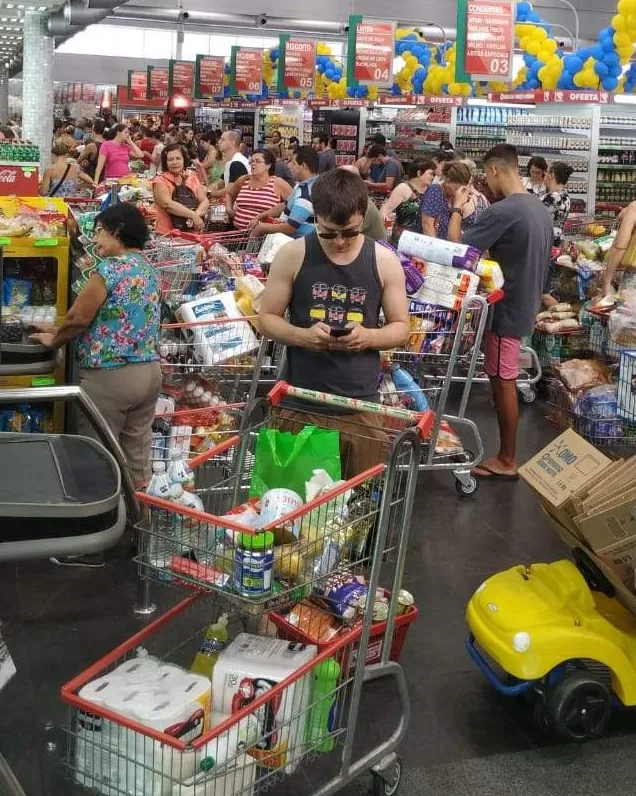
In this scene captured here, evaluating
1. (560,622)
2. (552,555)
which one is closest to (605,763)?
(560,622)

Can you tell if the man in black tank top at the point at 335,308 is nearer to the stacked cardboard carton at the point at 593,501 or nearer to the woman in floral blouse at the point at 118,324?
the stacked cardboard carton at the point at 593,501

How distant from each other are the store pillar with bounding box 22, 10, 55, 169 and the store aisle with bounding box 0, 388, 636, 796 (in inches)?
307

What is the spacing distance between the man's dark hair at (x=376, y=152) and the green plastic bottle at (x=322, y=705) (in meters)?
12.2

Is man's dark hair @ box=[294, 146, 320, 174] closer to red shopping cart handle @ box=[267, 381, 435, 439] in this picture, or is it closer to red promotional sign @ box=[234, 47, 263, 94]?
red shopping cart handle @ box=[267, 381, 435, 439]

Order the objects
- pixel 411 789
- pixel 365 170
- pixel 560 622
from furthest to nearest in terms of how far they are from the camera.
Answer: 1. pixel 365 170
2. pixel 560 622
3. pixel 411 789

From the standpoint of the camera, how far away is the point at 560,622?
3158 millimetres

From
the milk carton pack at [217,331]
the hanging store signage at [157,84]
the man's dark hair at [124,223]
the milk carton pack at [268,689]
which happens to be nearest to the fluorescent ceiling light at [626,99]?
the milk carton pack at [217,331]

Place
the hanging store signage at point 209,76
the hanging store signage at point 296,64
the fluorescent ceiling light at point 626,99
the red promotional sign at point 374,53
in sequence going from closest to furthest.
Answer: the fluorescent ceiling light at point 626,99 → the red promotional sign at point 374,53 → the hanging store signage at point 296,64 → the hanging store signage at point 209,76

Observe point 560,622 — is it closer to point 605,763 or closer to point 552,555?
point 605,763

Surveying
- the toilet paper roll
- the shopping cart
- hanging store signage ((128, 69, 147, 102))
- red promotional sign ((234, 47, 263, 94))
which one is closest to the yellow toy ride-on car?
the shopping cart

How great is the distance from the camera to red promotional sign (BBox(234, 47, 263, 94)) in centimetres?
2106

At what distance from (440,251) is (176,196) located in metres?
3.59

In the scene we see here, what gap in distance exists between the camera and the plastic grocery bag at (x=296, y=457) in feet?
9.13

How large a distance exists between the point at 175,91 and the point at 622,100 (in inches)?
566
